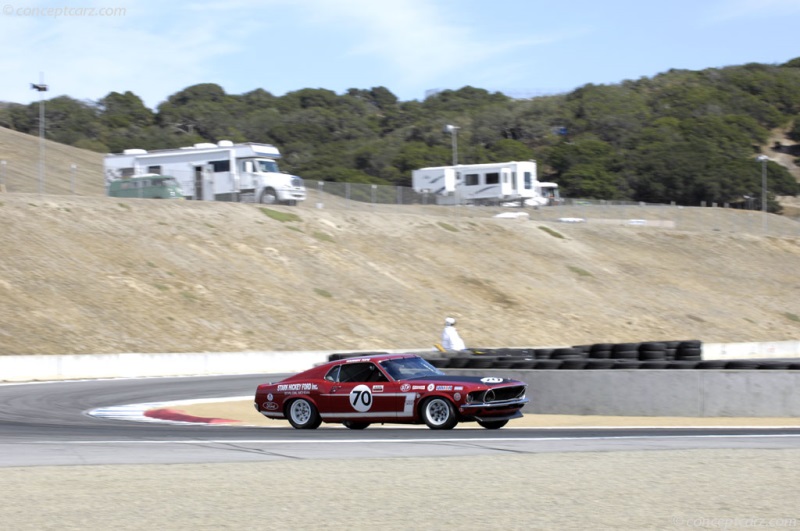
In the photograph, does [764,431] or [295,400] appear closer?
[764,431]

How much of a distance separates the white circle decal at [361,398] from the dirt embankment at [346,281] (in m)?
19.6

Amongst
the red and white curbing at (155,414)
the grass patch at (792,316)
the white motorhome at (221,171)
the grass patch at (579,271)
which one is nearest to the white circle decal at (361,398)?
the red and white curbing at (155,414)

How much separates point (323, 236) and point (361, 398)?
38.4 metres

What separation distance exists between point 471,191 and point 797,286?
22.5m

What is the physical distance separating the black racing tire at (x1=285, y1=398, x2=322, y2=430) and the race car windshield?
1.37 metres

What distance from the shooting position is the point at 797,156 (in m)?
134

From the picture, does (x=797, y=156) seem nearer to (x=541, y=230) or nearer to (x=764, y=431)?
(x=541, y=230)

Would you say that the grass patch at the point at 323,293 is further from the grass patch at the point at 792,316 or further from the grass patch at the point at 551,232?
the grass patch at the point at 792,316

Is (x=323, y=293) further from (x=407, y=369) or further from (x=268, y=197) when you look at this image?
(x=407, y=369)

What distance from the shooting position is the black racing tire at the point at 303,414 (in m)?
16.9

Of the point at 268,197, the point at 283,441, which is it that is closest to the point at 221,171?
the point at 268,197

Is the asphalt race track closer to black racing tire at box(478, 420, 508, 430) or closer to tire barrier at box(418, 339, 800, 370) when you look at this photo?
black racing tire at box(478, 420, 508, 430)

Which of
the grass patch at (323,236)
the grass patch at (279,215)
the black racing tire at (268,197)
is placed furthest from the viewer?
the black racing tire at (268,197)

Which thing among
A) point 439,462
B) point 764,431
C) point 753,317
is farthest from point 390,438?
point 753,317
